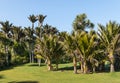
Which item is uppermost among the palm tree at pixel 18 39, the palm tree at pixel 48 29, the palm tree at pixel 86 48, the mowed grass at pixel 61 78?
the palm tree at pixel 48 29

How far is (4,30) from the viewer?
60.1 meters

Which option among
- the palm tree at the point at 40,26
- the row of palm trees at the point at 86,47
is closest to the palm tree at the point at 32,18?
the palm tree at the point at 40,26

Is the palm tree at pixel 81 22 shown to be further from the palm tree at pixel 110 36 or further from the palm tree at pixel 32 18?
the palm tree at pixel 110 36

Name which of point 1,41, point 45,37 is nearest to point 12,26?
point 1,41

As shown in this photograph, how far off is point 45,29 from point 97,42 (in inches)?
1079

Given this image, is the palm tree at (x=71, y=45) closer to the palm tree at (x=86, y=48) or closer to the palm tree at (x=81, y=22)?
the palm tree at (x=86, y=48)

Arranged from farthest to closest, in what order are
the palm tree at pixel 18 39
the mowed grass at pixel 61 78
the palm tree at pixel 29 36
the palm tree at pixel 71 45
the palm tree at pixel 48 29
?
the palm tree at pixel 48 29, the palm tree at pixel 18 39, the palm tree at pixel 29 36, the palm tree at pixel 71 45, the mowed grass at pixel 61 78

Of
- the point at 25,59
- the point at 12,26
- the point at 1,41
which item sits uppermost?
the point at 12,26

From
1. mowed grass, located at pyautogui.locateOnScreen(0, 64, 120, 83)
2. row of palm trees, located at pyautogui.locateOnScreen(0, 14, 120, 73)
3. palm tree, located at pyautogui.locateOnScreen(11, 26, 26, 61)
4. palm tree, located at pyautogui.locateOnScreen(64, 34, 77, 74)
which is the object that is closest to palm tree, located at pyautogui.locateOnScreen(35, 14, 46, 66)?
palm tree, located at pyautogui.locateOnScreen(11, 26, 26, 61)

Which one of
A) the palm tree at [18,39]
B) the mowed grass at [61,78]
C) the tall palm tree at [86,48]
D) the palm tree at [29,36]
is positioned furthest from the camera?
the palm tree at [18,39]

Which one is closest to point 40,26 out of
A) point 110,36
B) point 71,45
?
point 71,45

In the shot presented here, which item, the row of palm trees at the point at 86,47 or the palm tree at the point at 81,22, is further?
the palm tree at the point at 81,22

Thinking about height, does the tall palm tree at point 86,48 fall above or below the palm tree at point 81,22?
below

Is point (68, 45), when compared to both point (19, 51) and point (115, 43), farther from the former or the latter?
point (19, 51)
